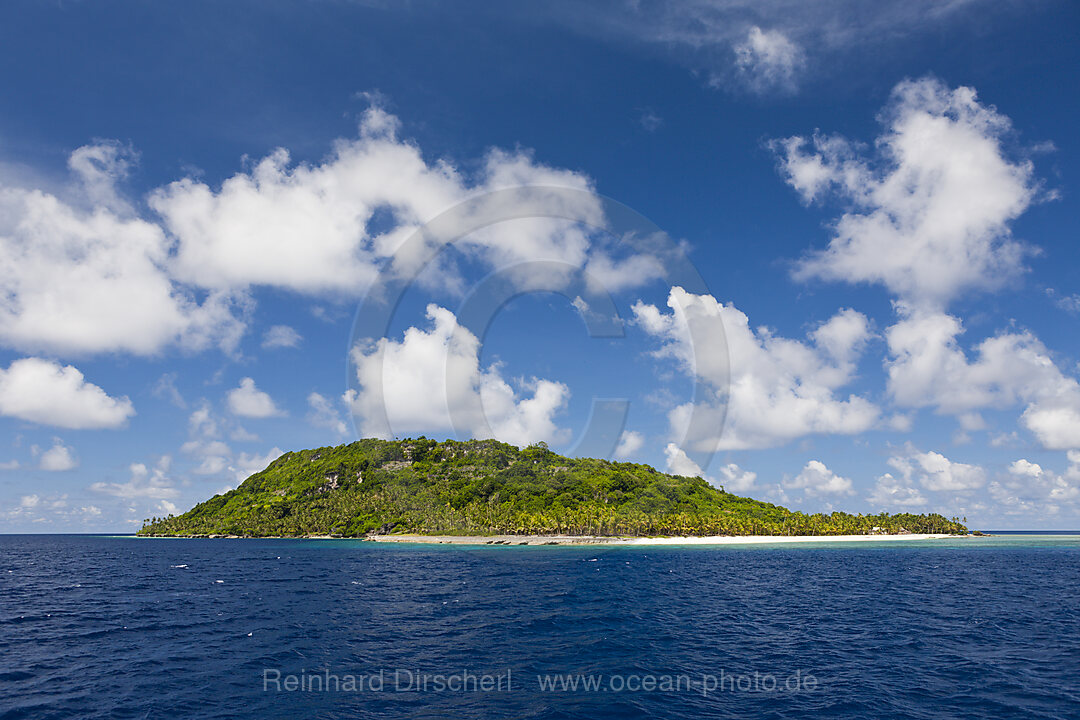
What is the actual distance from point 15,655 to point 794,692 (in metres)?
55.3

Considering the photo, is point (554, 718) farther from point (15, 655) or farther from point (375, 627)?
point (15, 655)

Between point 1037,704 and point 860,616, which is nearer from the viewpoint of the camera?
point 1037,704

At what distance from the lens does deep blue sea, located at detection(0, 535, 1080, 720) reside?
3031cm

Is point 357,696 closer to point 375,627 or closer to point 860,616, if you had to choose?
point 375,627

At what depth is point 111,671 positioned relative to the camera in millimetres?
36344

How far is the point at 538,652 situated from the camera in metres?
41.8

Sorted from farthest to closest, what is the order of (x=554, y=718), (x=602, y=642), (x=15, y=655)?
(x=602, y=642), (x=15, y=655), (x=554, y=718)

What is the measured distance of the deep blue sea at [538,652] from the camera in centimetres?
3031

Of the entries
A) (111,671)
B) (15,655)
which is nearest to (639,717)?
(111,671)

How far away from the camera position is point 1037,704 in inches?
1218

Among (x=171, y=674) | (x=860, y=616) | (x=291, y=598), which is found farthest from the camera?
(x=291, y=598)

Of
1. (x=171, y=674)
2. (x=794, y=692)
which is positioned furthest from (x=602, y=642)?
(x=171, y=674)

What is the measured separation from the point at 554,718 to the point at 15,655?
Result: 138 feet

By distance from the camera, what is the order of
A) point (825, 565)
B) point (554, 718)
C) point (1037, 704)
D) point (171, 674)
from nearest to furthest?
point (554, 718)
point (1037, 704)
point (171, 674)
point (825, 565)
